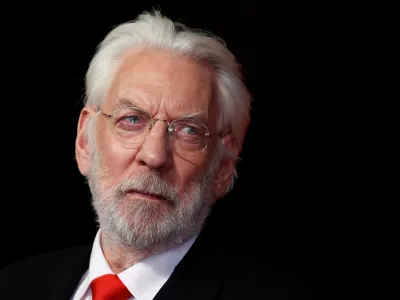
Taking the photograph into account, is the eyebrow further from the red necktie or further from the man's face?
the red necktie

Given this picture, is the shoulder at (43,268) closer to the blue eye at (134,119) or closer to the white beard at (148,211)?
the white beard at (148,211)

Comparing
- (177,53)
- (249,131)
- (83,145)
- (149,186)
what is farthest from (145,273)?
(249,131)

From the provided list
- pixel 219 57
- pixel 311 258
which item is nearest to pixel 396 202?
pixel 311 258

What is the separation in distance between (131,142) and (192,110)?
29cm

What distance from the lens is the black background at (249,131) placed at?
11.4 feet

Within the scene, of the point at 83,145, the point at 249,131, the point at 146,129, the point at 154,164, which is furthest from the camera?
the point at 249,131

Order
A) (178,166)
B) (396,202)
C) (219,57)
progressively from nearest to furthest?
(178,166) → (219,57) → (396,202)

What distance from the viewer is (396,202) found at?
3.29m

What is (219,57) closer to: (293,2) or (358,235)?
(293,2)

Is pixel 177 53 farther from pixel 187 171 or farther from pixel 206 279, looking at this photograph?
pixel 206 279

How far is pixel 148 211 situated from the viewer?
107 inches

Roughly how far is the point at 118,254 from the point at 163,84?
749mm

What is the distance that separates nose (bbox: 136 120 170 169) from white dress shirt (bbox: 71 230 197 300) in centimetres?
39

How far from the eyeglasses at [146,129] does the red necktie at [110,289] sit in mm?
551
